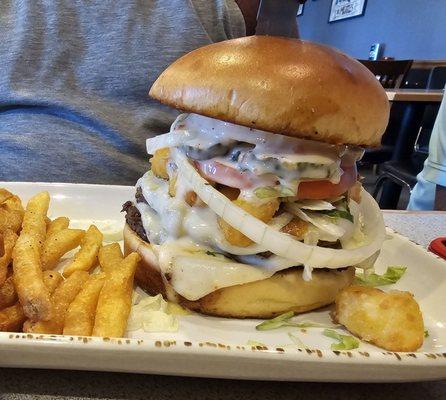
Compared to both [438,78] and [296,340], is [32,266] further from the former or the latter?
[438,78]

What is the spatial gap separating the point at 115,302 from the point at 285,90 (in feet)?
2.04

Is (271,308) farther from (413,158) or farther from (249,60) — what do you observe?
(413,158)

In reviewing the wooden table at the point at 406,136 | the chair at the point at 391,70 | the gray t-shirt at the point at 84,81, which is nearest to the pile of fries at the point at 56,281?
the gray t-shirt at the point at 84,81

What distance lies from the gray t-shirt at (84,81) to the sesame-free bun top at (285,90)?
3.86 feet

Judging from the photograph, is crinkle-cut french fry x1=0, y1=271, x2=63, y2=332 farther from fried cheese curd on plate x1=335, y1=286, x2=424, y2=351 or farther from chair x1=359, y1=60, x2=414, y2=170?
chair x1=359, y1=60, x2=414, y2=170

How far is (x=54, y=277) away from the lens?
3.68ft

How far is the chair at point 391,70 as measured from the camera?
575 centimetres

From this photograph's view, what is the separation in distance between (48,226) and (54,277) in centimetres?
36

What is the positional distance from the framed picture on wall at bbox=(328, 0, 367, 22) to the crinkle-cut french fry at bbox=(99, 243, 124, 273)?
10.4 metres

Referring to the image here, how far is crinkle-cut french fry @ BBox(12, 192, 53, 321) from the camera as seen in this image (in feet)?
3.08

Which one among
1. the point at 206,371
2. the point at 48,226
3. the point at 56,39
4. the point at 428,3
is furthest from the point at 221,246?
Result: the point at 428,3

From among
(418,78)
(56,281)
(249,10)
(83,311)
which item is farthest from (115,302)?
(418,78)

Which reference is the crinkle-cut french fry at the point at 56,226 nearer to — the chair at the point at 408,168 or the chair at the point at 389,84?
the chair at the point at 408,168

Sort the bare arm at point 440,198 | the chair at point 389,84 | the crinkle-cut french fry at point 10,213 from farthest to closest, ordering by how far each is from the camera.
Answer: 1. the chair at point 389,84
2. the bare arm at point 440,198
3. the crinkle-cut french fry at point 10,213
